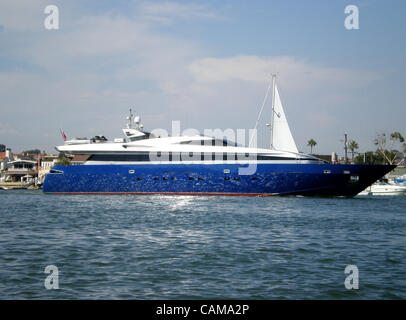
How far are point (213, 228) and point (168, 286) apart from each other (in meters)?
7.95

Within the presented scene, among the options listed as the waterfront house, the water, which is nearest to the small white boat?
the water

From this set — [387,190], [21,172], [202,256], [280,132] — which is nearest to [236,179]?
[280,132]

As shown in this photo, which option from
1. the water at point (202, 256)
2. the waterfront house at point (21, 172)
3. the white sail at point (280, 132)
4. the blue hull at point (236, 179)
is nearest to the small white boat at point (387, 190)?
the blue hull at point (236, 179)

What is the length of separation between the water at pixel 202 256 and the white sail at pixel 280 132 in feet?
49.4

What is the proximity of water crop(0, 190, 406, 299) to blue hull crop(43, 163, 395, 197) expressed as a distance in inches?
502

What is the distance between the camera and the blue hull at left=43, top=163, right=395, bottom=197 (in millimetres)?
32469

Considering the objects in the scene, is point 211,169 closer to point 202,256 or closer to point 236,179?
point 236,179

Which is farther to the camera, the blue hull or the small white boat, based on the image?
the small white boat

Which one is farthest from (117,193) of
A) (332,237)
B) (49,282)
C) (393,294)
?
(393,294)

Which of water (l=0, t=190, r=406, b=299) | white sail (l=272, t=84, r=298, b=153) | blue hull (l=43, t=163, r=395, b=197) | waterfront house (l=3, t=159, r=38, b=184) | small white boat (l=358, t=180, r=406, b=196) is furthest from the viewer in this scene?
waterfront house (l=3, t=159, r=38, b=184)

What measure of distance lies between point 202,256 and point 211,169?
2238cm

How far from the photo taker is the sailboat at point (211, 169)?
107ft

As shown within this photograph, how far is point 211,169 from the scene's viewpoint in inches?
1316

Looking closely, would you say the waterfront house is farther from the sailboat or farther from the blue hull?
the blue hull
